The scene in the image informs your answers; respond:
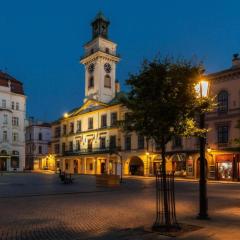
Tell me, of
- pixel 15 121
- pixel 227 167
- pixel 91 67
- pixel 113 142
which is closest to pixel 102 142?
pixel 113 142

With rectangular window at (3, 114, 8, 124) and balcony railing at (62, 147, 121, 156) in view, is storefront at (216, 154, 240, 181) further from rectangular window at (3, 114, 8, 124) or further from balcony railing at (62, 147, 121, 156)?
rectangular window at (3, 114, 8, 124)

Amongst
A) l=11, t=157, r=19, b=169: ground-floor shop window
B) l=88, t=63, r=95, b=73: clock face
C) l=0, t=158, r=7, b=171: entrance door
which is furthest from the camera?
l=11, t=157, r=19, b=169: ground-floor shop window

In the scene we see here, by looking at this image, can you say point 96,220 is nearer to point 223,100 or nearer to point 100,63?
point 223,100

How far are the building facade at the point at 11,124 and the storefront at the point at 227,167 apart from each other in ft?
145

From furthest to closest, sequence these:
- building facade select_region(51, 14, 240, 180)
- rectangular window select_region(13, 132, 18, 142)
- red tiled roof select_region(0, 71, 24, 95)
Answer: rectangular window select_region(13, 132, 18, 142), red tiled roof select_region(0, 71, 24, 95), building facade select_region(51, 14, 240, 180)

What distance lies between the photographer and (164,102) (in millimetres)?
10398

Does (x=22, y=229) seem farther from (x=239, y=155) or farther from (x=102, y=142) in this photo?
(x=102, y=142)

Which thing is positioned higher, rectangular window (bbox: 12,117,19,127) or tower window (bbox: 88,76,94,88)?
tower window (bbox: 88,76,94,88)

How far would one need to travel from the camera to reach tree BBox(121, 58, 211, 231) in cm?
1040

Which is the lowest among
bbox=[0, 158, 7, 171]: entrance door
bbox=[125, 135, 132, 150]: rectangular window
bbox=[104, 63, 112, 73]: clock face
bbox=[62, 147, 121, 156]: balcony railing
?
bbox=[0, 158, 7, 171]: entrance door

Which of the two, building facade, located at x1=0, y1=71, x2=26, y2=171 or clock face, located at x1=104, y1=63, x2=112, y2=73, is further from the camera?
building facade, located at x1=0, y1=71, x2=26, y2=171

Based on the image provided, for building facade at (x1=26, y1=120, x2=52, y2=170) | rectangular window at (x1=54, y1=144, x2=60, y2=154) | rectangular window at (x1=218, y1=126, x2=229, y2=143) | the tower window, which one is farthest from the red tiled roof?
rectangular window at (x1=218, y1=126, x2=229, y2=143)

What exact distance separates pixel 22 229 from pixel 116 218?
3.25 m

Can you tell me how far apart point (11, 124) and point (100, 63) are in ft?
76.1
